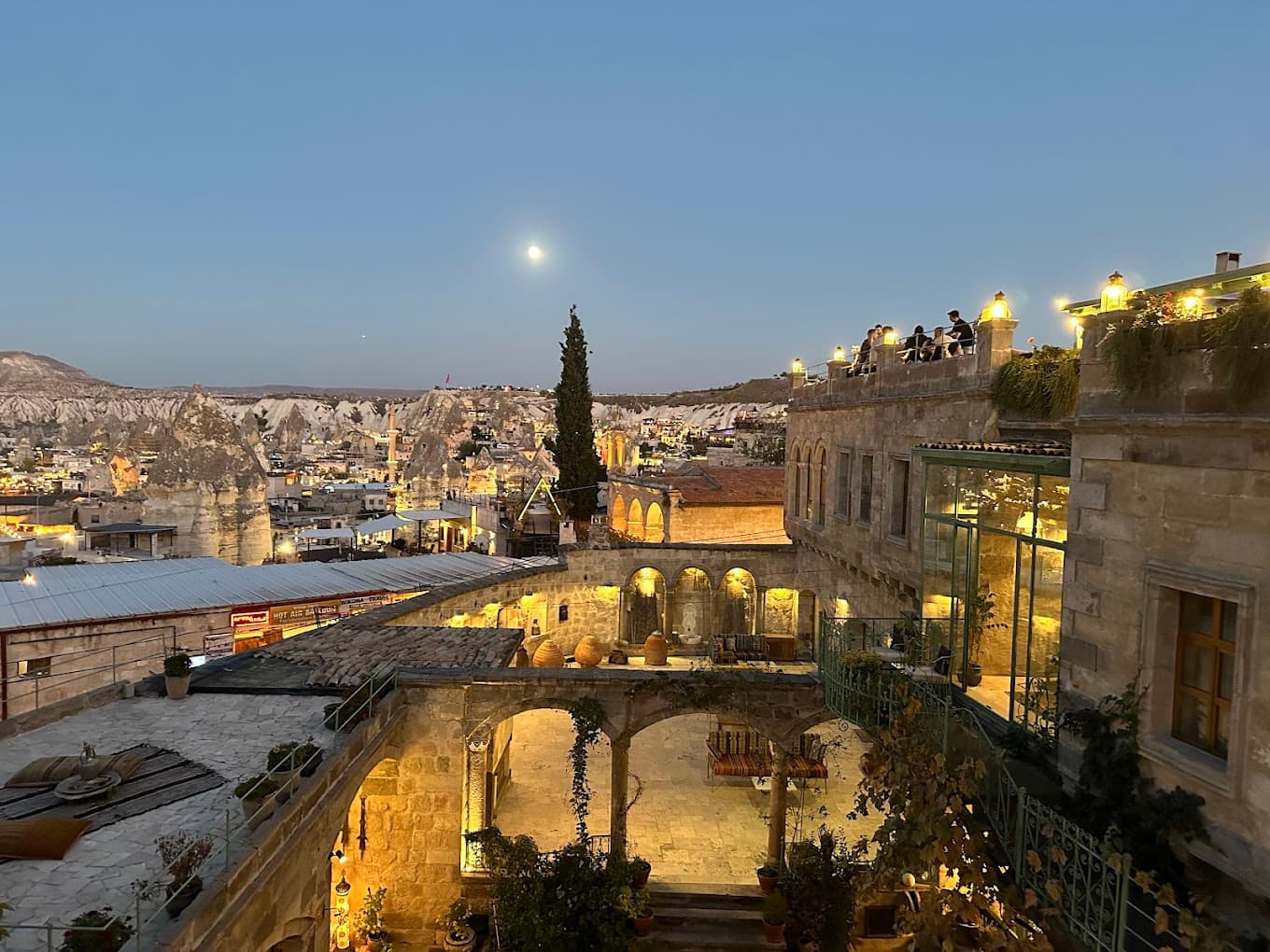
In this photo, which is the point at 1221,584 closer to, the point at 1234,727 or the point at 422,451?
the point at 1234,727

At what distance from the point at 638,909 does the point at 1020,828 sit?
7164mm

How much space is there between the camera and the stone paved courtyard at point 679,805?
15000 mm

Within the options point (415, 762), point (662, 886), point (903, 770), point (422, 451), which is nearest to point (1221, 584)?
point (903, 770)

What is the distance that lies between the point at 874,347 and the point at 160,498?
30852mm

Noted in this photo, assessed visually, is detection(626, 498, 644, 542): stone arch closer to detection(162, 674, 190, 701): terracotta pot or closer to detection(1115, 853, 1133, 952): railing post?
detection(162, 674, 190, 701): terracotta pot

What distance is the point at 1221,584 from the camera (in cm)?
652

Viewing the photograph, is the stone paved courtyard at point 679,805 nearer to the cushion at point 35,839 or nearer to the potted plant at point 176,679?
the potted plant at point 176,679

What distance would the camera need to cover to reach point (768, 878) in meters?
13.6

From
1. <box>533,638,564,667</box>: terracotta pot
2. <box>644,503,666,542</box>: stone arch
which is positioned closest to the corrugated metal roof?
<box>533,638,564,667</box>: terracotta pot

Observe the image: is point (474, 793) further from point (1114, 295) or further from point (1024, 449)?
point (1114, 295)

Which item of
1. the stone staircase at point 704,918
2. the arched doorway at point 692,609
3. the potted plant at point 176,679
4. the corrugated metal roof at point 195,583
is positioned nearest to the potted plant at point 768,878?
the stone staircase at point 704,918

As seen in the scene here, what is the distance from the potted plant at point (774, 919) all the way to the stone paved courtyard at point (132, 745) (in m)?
7.58

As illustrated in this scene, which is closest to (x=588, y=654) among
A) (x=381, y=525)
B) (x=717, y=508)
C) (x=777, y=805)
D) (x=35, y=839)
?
(x=777, y=805)

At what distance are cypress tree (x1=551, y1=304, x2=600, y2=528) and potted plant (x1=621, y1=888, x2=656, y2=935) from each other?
2608cm
